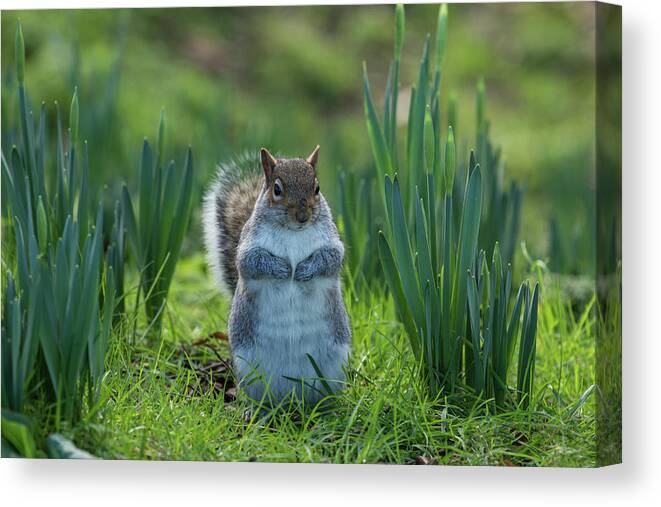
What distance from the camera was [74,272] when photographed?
11.0ft

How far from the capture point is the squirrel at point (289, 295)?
11.4ft


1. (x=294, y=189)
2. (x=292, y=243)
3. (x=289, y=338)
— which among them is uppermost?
(x=294, y=189)

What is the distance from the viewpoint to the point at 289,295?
3492 millimetres

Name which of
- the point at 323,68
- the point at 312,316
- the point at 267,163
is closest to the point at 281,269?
the point at 312,316

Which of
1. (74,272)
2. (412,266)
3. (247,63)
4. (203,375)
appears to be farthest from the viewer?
(247,63)

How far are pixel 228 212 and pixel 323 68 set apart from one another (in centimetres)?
448

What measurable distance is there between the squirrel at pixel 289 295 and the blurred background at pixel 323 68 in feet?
8.56

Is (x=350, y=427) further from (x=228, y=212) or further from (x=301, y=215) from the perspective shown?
(x=228, y=212)

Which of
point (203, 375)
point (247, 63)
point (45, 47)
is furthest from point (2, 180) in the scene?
point (247, 63)

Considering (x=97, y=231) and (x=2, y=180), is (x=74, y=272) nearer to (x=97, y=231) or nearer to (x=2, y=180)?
(x=97, y=231)

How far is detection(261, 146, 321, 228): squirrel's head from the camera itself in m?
3.45

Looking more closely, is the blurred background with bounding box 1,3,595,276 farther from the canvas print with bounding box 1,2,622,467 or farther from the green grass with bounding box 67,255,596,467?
the green grass with bounding box 67,255,596,467

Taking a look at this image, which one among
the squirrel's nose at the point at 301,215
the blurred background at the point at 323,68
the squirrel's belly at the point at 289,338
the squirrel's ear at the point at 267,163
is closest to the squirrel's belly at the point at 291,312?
the squirrel's belly at the point at 289,338

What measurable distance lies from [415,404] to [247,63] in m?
5.30
